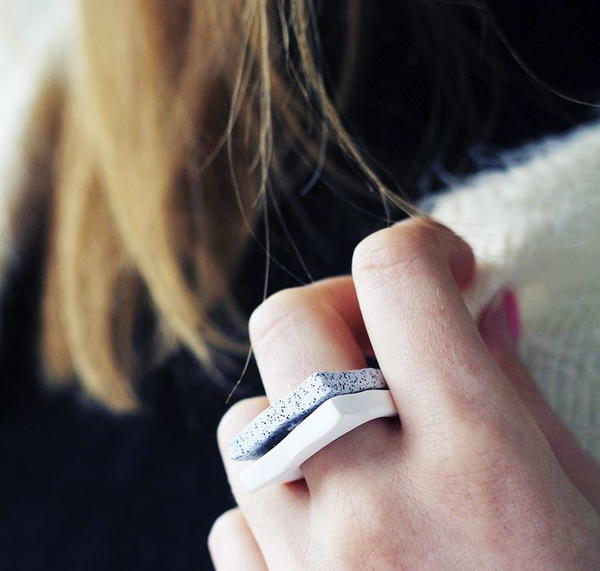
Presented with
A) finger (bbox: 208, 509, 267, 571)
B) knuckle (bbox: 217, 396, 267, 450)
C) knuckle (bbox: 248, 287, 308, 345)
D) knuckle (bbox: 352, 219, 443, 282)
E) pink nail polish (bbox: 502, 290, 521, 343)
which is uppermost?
knuckle (bbox: 352, 219, 443, 282)

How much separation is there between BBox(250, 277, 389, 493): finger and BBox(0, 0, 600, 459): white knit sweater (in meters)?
0.12

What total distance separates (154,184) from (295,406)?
498mm

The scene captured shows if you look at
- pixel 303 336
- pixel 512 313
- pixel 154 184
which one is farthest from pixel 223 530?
pixel 154 184

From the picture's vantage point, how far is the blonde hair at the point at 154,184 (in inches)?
30.7

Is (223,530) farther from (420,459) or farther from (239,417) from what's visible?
(420,459)

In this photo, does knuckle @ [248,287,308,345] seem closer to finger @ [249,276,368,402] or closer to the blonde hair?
finger @ [249,276,368,402]

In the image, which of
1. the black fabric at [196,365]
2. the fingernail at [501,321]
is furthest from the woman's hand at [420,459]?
the black fabric at [196,365]

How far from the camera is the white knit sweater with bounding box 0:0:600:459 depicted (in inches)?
21.9

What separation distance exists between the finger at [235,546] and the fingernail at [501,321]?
238 mm

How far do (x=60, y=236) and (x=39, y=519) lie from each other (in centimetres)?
34

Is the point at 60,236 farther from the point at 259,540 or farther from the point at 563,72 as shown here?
the point at 563,72

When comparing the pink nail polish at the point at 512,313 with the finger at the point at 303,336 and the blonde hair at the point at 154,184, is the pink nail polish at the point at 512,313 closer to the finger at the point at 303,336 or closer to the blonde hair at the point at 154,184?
the finger at the point at 303,336

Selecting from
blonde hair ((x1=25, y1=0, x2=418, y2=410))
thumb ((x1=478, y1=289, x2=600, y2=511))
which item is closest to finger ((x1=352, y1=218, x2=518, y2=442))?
thumb ((x1=478, y1=289, x2=600, y2=511))

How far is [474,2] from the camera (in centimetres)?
76
